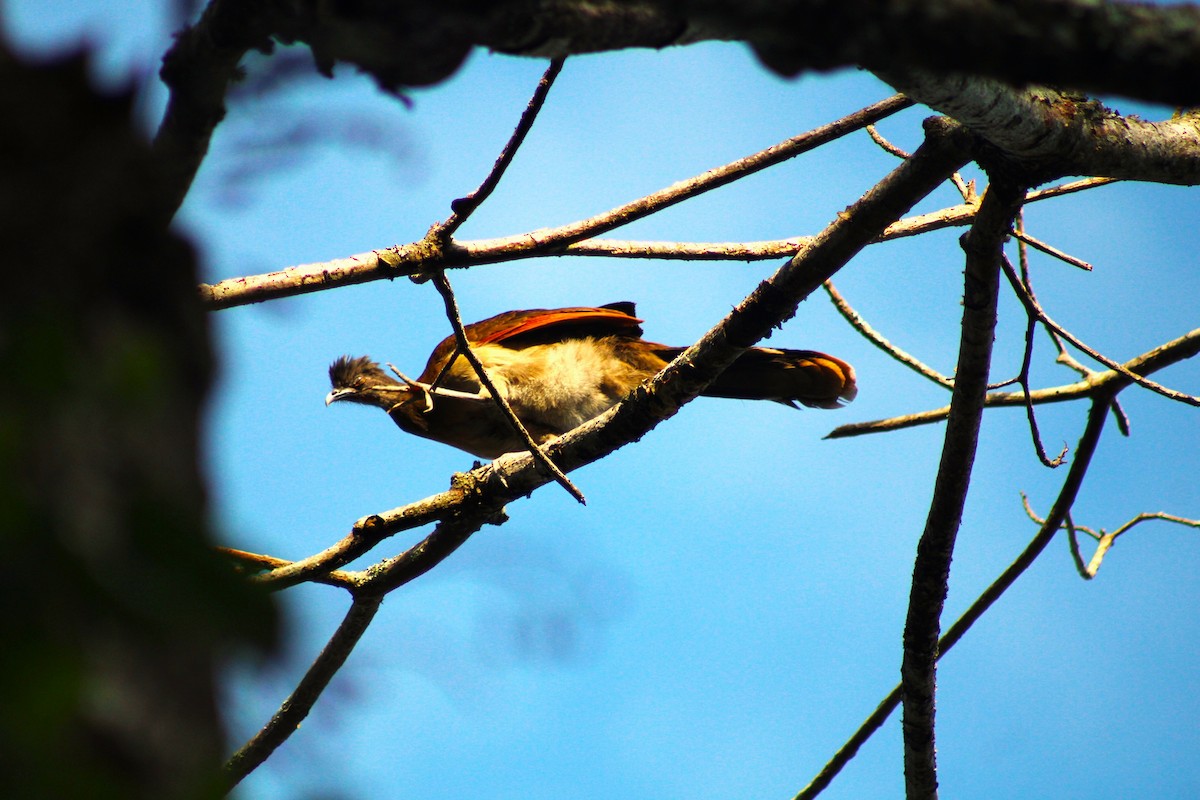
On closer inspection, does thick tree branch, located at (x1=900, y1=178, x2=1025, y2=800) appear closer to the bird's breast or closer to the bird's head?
the bird's breast

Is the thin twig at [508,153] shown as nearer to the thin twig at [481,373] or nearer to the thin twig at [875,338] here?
the thin twig at [481,373]

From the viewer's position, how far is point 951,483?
3260mm

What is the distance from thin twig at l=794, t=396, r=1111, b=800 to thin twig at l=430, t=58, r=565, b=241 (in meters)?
2.38

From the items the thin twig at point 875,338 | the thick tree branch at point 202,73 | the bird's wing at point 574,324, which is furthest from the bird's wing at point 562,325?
the thick tree branch at point 202,73

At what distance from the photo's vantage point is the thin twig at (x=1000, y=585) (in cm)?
387

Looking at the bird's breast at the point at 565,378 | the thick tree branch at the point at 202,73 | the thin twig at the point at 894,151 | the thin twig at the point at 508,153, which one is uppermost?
the bird's breast at the point at 565,378

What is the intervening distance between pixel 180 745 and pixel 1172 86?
146 cm

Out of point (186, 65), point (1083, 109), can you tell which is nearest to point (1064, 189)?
point (1083, 109)

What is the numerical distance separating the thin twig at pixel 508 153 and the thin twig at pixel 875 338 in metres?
1.70

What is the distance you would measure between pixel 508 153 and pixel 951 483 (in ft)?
5.81

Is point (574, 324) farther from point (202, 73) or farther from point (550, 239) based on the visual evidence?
point (202, 73)

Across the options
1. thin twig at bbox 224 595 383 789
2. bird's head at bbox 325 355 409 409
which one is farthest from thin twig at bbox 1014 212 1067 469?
bird's head at bbox 325 355 409 409

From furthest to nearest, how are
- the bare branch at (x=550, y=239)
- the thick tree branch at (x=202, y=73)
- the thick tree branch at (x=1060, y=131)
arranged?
1. the bare branch at (x=550, y=239)
2. the thick tree branch at (x=1060, y=131)
3. the thick tree branch at (x=202, y=73)

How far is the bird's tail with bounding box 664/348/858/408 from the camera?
5789 millimetres
